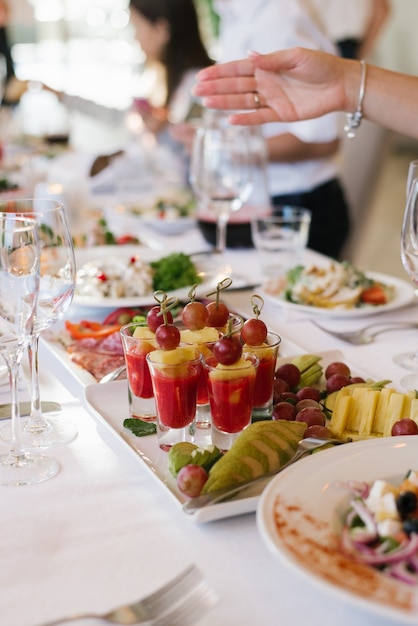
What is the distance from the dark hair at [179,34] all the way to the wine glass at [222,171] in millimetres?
2199

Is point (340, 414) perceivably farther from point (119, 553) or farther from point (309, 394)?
point (119, 553)

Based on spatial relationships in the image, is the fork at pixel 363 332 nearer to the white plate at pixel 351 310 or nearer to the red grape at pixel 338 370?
the white plate at pixel 351 310

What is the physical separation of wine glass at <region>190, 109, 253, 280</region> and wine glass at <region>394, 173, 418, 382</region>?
76cm

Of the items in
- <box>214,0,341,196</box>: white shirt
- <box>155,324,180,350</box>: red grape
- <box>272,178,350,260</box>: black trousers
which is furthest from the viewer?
<box>272,178,350,260</box>: black trousers

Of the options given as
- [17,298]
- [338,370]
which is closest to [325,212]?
[338,370]

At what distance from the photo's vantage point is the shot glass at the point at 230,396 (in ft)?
3.21

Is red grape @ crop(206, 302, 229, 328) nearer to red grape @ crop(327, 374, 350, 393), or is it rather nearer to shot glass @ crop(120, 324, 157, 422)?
shot glass @ crop(120, 324, 157, 422)

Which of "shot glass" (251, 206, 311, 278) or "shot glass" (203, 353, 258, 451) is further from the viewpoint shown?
"shot glass" (251, 206, 311, 278)

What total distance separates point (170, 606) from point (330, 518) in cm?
20

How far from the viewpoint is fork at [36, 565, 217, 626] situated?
69cm

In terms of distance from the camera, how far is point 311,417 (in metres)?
1.06

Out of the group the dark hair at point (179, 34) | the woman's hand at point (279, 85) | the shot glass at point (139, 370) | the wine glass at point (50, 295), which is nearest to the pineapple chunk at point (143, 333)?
the shot glass at point (139, 370)

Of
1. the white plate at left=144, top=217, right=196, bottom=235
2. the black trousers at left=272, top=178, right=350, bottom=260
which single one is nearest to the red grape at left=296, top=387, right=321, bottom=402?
the white plate at left=144, top=217, right=196, bottom=235

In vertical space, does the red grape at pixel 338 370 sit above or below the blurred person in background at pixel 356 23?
below
